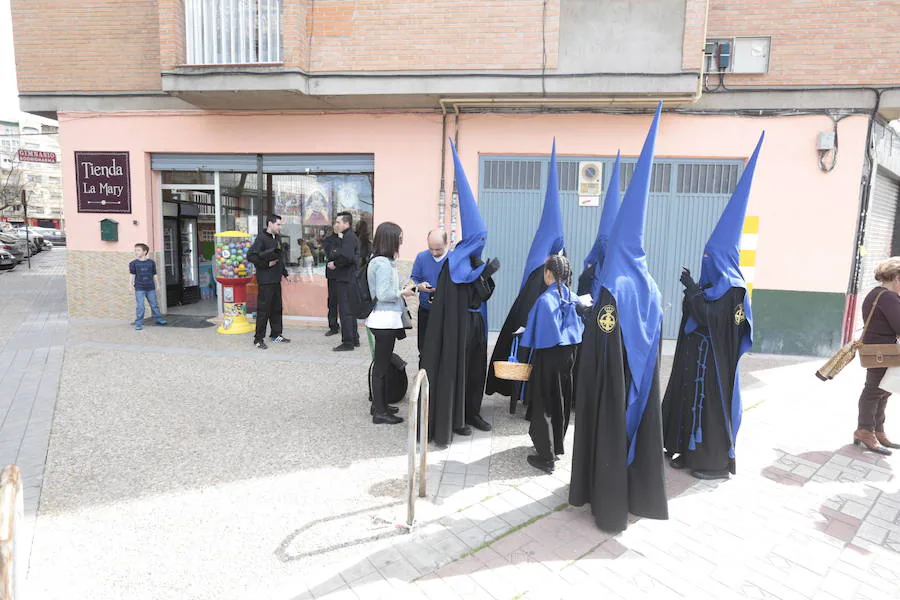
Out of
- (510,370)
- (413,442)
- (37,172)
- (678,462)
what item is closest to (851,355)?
(678,462)

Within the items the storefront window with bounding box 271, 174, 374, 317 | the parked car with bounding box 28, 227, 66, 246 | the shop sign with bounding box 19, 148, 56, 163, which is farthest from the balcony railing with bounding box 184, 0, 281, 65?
the parked car with bounding box 28, 227, 66, 246

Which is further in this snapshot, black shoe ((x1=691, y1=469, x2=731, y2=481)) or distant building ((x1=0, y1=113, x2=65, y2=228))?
distant building ((x1=0, y1=113, x2=65, y2=228))

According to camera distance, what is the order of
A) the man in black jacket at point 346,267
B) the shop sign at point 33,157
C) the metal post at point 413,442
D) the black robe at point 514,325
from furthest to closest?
1. the shop sign at point 33,157
2. the man in black jacket at point 346,267
3. the black robe at point 514,325
4. the metal post at point 413,442

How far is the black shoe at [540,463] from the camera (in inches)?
170

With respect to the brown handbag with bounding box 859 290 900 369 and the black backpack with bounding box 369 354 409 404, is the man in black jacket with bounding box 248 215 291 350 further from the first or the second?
the brown handbag with bounding box 859 290 900 369

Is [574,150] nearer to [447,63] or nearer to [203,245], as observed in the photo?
[447,63]

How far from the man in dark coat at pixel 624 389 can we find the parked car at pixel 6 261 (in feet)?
80.3

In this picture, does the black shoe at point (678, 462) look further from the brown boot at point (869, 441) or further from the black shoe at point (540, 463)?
the brown boot at point (869, 441)

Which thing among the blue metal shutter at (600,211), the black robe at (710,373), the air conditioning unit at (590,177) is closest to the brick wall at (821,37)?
the blue metal shutter at (600,211)

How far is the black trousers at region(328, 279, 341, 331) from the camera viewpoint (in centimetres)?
891

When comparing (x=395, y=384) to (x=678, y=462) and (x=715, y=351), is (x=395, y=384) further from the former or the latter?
(x=715, y=351)

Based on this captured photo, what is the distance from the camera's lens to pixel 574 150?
8.70m

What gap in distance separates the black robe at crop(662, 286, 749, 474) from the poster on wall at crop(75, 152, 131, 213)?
384 inches

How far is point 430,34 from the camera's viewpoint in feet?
27.2
